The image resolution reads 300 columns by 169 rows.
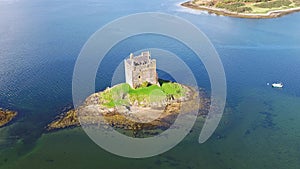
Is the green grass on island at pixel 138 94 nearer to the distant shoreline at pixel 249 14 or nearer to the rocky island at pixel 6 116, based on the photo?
the rocky island at pixel 6 116

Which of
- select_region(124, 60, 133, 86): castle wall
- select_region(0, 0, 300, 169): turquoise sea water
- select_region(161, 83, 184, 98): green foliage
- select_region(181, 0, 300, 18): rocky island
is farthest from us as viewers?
select_region(181, 0, 300, 18): rocky island

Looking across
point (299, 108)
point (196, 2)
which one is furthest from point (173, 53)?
point (196, 2)

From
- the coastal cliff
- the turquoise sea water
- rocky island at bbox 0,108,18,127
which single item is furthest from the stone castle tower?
rocky island at bbox 0,108,18,127

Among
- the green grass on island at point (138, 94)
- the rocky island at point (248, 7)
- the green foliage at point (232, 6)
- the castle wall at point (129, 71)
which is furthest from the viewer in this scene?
the green foliage at point (232, 6)

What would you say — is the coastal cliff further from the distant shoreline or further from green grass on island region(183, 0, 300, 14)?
green grass on island region(183, 0, 300, 14)

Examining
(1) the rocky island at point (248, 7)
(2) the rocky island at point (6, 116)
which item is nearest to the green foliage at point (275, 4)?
(1) the rocky island at point (248, 7)

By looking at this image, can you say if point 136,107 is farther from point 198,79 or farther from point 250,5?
point 250,5
